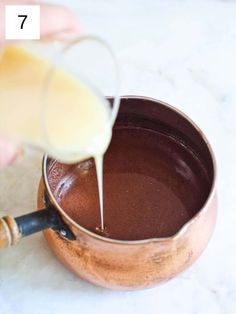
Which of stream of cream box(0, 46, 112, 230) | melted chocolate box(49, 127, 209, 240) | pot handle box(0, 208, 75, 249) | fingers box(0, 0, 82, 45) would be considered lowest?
melted chocolate box(49, 127, 209, 240)

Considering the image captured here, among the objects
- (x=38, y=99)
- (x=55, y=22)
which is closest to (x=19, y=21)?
(x=55, y=22)

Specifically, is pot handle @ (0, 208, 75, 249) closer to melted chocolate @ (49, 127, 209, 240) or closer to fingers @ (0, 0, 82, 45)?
melted chocolate @ (49, 127, 209, 240)

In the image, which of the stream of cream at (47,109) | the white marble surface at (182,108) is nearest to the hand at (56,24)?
the stream of cream at (47,109)

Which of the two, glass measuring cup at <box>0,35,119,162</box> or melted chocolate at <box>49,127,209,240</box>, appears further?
melted chocolate at <box>49,127,209,240</box>

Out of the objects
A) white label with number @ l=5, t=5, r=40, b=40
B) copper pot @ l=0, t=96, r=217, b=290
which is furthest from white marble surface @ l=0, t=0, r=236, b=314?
white label with number @ l=5, t=5, r=40, b=40

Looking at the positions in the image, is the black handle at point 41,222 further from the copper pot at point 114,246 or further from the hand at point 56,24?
the hand at point 56,24

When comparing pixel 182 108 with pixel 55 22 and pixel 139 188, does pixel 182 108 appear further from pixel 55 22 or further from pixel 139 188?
pixel 55 22

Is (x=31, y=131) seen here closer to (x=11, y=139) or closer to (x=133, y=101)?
(x=11, y=139)
